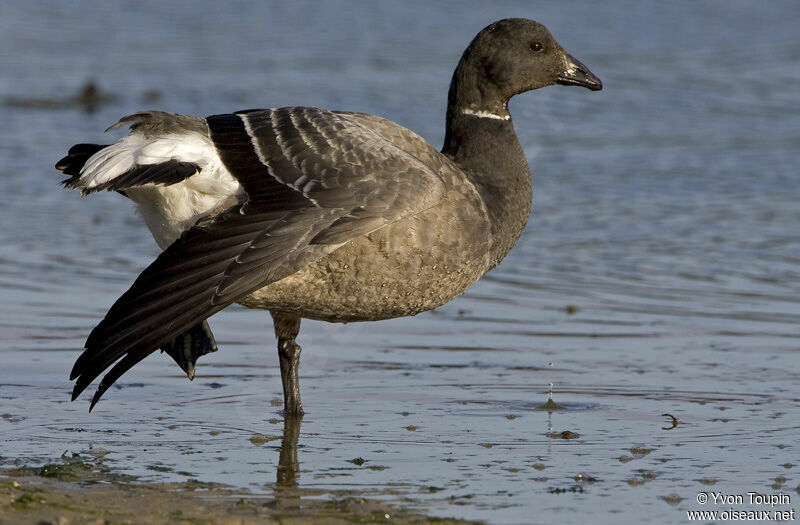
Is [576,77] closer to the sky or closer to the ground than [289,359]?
closer to the sky

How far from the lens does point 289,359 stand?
6867 mm

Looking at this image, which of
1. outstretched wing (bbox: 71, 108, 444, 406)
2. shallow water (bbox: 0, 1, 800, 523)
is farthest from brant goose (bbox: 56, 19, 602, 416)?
shallow water (bbox: 0, 1, 800, 523)

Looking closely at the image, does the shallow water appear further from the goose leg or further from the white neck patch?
the white neck patch

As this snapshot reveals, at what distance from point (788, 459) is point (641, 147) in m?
8.02

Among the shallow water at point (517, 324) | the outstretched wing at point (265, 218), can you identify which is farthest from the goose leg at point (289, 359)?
the outstretched wing at point (265, 218)

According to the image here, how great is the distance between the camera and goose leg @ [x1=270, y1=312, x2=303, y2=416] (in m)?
6.72

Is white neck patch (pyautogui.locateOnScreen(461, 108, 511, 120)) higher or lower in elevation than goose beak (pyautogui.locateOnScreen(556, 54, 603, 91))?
lower

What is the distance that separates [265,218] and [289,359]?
48.1 inches

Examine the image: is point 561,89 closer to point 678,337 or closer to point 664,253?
point 664,253

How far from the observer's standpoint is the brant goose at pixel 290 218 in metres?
5.70

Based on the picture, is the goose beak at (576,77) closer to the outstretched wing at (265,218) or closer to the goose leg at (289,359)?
the outstretched wing at (265,218)

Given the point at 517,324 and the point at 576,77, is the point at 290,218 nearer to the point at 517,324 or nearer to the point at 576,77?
the point at 576,77

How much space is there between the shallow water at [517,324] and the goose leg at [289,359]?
0.37 feet

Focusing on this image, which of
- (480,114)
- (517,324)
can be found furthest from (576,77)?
(517,324)
